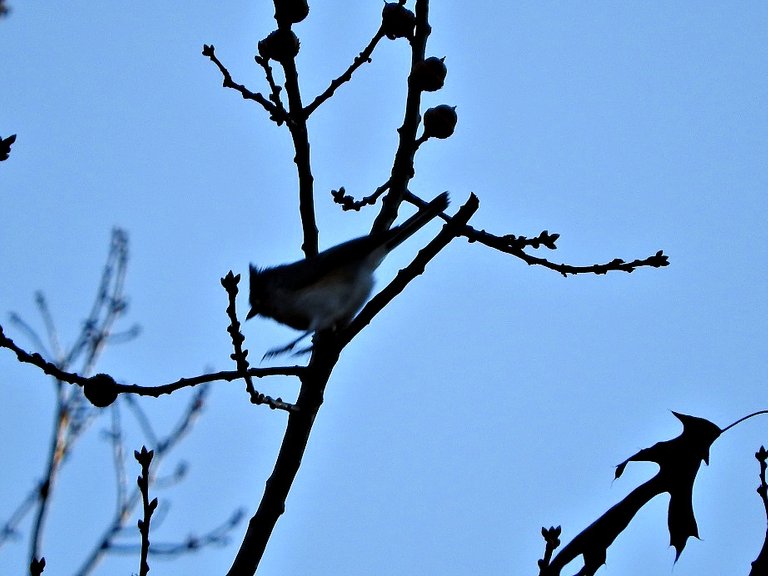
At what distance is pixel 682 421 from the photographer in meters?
3.16

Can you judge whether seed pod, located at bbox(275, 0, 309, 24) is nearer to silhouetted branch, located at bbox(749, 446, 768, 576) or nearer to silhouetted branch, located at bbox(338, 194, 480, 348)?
silhouetted branch, located at bbox(338, 194, 480, 348)

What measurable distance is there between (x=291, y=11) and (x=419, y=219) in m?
1.15

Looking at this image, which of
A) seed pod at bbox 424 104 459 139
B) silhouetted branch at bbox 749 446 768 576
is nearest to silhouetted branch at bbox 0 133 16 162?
seed pod at bbox 424 104 459 139

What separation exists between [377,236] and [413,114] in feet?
2.22

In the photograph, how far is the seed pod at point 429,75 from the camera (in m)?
3.89

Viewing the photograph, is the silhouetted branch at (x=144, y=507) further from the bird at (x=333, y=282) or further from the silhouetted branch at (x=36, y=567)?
the bird at (x=333, y=282)

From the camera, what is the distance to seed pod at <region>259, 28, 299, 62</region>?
372 centimetres

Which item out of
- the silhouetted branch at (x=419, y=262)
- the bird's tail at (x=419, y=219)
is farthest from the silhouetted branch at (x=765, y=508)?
the bird's tail at (x=419, y=219)

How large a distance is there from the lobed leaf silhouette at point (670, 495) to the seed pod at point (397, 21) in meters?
2.26

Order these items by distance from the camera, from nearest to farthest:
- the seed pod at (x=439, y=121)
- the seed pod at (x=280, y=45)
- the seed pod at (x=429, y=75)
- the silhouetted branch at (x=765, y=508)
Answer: the silhouetted branch at (x=765, y=508) < the seed pod at (x=280, y=45) < the seed pod at (x=429, y=75) < the seed pod at (x=439, y=121)

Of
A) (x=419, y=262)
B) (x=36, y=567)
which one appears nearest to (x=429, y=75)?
(x=419, y=262)

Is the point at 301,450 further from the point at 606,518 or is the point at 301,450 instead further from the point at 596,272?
the point at 596,272

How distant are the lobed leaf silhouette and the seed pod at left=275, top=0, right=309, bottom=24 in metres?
2.30

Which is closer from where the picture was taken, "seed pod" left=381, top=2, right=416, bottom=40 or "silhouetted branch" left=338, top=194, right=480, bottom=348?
"silhouetted branch" left=338, top=194, right=480, bottom=348
